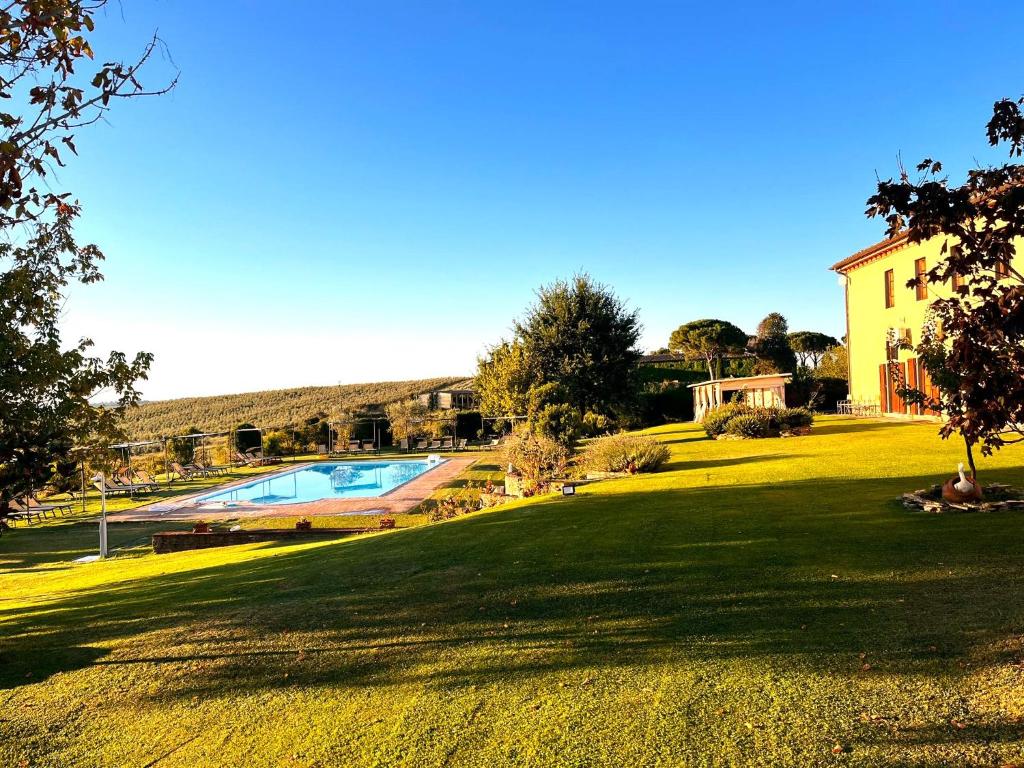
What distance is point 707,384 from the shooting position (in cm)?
3022

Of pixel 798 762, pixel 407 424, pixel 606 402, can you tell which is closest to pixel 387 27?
pixel 798 762

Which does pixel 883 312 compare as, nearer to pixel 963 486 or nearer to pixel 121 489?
pixel 963 486

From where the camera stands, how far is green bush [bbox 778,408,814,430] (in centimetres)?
1962

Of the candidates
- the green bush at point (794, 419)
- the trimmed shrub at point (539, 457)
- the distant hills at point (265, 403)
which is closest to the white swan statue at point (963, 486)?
the trimmed shrub at point (539, 457)

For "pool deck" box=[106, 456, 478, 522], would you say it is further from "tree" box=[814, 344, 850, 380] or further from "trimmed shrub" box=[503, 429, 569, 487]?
"tree" box=[814, 344, 850, 380]

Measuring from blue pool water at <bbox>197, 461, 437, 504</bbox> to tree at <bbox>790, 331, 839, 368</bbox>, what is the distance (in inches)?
1371

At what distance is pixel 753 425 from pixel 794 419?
4.39ft

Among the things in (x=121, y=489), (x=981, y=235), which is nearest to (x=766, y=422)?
(x=981, y=235)

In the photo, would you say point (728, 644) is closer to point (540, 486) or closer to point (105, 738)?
point (105, 738)

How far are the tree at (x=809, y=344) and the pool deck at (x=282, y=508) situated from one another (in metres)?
38.5

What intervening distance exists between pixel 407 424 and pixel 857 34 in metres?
28.2

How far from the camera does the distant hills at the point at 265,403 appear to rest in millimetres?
57688

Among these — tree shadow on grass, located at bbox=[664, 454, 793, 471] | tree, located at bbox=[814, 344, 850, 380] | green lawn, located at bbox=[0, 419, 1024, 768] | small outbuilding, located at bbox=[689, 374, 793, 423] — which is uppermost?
tree, located at bbox=[814, 344, 850, 380]

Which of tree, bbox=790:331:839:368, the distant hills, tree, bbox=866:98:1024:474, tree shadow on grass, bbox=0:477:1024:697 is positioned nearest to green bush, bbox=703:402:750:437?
tree shadow on grass, bbox=0:477:1024:697
